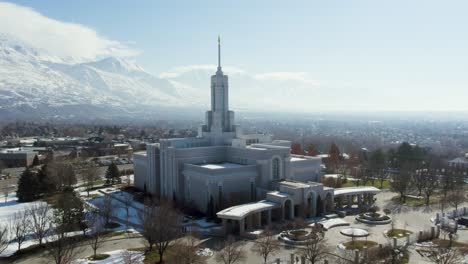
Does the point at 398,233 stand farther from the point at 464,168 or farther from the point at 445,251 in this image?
the point at 464,168

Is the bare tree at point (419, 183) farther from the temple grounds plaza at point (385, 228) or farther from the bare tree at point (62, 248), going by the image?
the bare tree at point (62, 248)

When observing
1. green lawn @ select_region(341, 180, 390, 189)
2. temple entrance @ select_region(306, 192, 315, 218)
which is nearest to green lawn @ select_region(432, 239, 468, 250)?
temple entrance @ select_region(306, 192, 315, 218)

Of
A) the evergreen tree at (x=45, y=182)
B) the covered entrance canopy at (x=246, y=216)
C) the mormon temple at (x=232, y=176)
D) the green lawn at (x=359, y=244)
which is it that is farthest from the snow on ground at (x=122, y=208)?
the green lawn at (x=359, y=244)

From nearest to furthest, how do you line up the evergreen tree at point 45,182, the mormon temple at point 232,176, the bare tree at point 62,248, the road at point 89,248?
the bare tree at point 62,248 → the road at point 89,248 → the mormon temple at point 232,176 → the evergreen tree at point 45,182

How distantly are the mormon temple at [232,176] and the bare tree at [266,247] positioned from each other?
10.7 feet

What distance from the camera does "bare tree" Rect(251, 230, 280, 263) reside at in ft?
87.5

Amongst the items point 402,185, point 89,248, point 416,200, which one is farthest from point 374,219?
point 89,248

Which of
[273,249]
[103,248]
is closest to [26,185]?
[103,248]

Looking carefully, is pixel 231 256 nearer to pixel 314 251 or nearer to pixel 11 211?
pixel 314 251

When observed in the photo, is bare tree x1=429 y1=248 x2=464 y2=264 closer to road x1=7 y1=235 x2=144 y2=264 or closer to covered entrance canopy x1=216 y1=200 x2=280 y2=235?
covered entrance canopy x1=216 y1=200 x2=280 y2=235

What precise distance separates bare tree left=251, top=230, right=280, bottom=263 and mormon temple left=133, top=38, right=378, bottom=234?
10.7 feet

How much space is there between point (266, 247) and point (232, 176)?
13231 millimetres

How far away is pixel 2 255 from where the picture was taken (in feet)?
95.3

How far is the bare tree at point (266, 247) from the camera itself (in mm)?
26666
